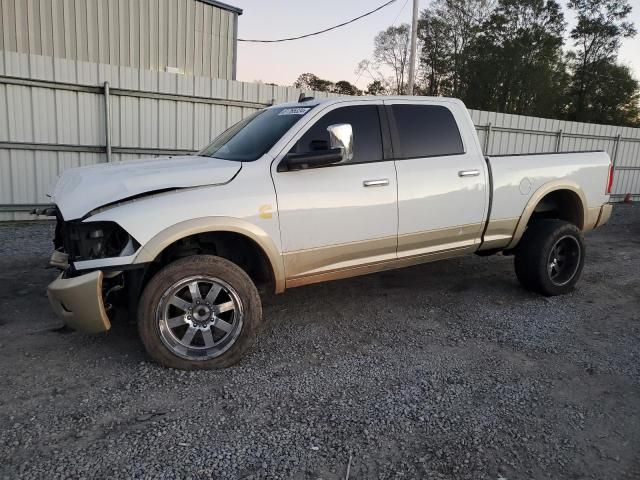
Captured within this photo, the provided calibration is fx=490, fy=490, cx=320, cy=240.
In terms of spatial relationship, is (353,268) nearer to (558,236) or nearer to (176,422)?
(176,422)

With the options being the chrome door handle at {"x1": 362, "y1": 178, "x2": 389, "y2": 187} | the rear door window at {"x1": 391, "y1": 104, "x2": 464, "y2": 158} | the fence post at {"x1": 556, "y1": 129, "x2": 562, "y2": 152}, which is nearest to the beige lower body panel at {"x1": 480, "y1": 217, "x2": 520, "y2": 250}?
the rear door window at {"x1": 391, "y1": 104, "x2": 464, "y2": 158}

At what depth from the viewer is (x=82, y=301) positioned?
319cm

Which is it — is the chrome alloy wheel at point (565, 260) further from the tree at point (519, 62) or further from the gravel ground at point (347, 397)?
the tree at point (519, 62)

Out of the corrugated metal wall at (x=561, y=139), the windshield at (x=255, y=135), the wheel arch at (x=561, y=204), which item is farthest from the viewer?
the corrugated metal wall at (x=561, y=139)

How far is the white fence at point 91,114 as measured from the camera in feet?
26.7

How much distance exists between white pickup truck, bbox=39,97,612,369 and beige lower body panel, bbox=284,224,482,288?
1cm

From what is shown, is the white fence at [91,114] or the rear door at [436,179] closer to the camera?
the rear door at [436,179]

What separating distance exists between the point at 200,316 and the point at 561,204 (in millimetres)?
4323

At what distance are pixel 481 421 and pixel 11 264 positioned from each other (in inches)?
221

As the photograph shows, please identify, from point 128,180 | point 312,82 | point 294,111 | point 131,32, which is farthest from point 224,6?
point 312,82

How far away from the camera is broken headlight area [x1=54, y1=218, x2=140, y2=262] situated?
3240 mm

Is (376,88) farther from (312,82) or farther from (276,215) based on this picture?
(276,215)

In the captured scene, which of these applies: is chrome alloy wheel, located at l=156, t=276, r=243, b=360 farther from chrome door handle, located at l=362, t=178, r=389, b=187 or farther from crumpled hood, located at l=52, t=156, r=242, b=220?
chrome door handle, located at l=362, t=178, r=389, b=187

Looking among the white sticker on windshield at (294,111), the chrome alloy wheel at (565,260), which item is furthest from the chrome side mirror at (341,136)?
the chrome alloy wheel at (565,260)
